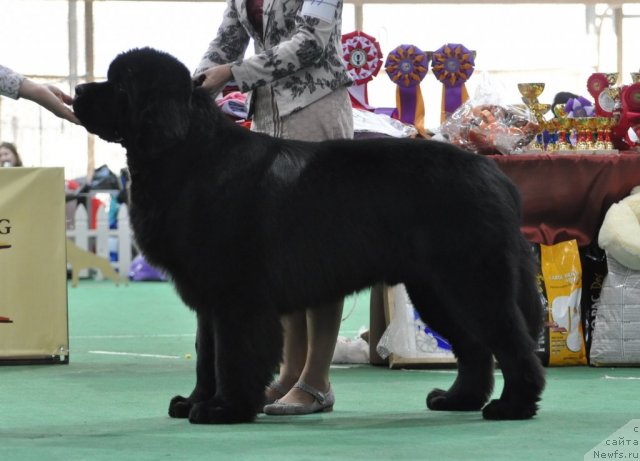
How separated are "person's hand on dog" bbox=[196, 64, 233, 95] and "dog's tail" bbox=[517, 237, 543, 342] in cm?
95

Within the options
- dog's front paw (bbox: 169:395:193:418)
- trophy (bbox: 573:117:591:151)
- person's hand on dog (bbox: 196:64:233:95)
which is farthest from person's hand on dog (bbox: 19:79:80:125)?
trophy (bbox: 573:117:591:151)

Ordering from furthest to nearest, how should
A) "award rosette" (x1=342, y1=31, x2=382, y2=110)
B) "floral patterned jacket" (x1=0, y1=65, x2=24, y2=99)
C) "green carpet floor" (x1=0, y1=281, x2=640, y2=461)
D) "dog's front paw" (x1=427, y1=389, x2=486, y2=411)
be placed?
1. "award rosette" (x1=342, y1=31, x2=382, y2=110)
2. "floral patterned jacket" (x1=0, y1=65, x2=24, y2=99)
3. "dog's front paw" (x1=427, y1=389, x2=486, y2=411)
4. "green carpet floor" (x1=0, y1=281, x2=640, y2=461)

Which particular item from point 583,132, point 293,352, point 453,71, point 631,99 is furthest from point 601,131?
point 293,352

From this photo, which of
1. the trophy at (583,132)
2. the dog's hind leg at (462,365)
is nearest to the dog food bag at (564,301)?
the trophy at (583,132)

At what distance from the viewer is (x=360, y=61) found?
16.5ft

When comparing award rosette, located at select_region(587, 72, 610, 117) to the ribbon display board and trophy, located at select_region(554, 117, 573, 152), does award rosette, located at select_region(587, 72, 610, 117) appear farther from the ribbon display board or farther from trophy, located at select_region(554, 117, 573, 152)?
the ribbon display board

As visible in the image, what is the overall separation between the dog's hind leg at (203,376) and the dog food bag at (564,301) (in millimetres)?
1820

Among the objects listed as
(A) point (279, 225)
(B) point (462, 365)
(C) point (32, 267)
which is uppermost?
(A) point (279, 225)

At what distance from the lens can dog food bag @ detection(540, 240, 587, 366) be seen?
447 cm

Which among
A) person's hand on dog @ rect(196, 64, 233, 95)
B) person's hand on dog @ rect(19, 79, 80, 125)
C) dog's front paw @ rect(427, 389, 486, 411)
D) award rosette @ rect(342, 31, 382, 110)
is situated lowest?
dog's front paw @ rect(427, 389, 486, 411)

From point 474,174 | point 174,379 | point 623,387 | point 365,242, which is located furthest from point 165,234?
point 623,387

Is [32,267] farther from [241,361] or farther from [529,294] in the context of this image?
[529,294]

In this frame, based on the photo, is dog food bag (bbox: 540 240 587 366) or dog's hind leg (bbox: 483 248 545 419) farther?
dog food bag (bbox: 540 240 587 366)

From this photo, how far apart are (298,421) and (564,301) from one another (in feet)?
5.90
